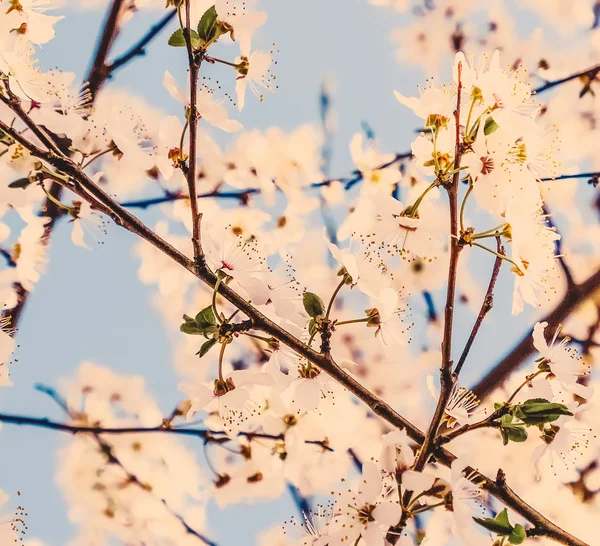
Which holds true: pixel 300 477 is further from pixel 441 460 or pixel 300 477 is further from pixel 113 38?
pixel 113 38

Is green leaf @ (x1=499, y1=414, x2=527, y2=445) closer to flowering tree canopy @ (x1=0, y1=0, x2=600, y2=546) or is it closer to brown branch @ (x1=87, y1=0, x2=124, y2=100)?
flowering tree canopy @ (x1=0, y1=0, x2=600, y2=546)

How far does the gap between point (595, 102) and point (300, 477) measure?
2377 mm

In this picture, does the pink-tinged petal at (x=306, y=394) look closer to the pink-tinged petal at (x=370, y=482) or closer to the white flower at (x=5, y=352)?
the pink-tinged petal at (x=370, y=482)

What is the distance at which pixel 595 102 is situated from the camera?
8.90 feet

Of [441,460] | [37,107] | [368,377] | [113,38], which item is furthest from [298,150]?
[441,460]

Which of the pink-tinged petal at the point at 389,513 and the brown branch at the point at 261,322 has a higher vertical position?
the brown branch at the point at 261,322

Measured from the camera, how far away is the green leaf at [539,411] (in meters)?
0.81

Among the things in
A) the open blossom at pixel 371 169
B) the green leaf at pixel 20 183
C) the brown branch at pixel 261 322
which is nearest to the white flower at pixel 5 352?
the green leaf at pixel 20 183

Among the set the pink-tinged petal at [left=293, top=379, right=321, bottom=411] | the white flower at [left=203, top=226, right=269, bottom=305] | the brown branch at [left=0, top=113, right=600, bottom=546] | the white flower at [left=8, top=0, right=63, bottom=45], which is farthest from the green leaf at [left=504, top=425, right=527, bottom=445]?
the white flower at [left=8, top=0, right=63, bottom=45]

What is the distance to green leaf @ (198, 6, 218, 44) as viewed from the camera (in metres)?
0.82

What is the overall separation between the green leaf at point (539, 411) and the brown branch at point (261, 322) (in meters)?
0.15

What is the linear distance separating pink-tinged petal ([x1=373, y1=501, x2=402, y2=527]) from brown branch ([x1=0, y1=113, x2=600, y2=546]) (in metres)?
0.11

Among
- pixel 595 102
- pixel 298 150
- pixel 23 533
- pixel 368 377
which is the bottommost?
pixel 23 533

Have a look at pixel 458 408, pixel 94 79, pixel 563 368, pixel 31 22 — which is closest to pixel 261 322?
pixel 458 408
